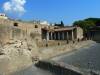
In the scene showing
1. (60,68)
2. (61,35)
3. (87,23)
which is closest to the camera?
(60,68)

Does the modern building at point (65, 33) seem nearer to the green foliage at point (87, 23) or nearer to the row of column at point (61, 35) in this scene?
the row of column at point (61, 35)

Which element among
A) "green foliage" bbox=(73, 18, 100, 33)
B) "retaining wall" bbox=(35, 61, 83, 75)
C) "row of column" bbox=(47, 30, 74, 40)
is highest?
"green foliage" bbox=(73, 18, 100, 33)

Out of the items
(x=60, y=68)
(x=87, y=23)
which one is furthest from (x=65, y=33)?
(x=60, y=68)

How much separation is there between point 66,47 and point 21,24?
11835 mm

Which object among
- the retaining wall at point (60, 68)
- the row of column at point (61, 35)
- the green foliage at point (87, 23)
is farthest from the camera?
the green foliage at point (87, 23)

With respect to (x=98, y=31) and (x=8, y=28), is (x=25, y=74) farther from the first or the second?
(x=98, y=31)

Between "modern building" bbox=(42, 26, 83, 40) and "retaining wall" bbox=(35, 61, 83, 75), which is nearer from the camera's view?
"retaining wall" bbox=(35, 61, 83, 75)

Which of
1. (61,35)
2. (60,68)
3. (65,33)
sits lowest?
(60,68)

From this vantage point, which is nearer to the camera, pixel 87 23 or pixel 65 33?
pixel 65 33

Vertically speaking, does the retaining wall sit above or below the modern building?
below

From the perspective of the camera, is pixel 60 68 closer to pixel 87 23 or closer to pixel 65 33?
pixel 65 33

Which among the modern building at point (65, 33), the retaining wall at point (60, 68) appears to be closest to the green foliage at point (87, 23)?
the modern building at point (65, 33)

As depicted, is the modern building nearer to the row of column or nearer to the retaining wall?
the row of column

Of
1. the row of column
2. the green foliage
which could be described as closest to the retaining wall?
the row of column
